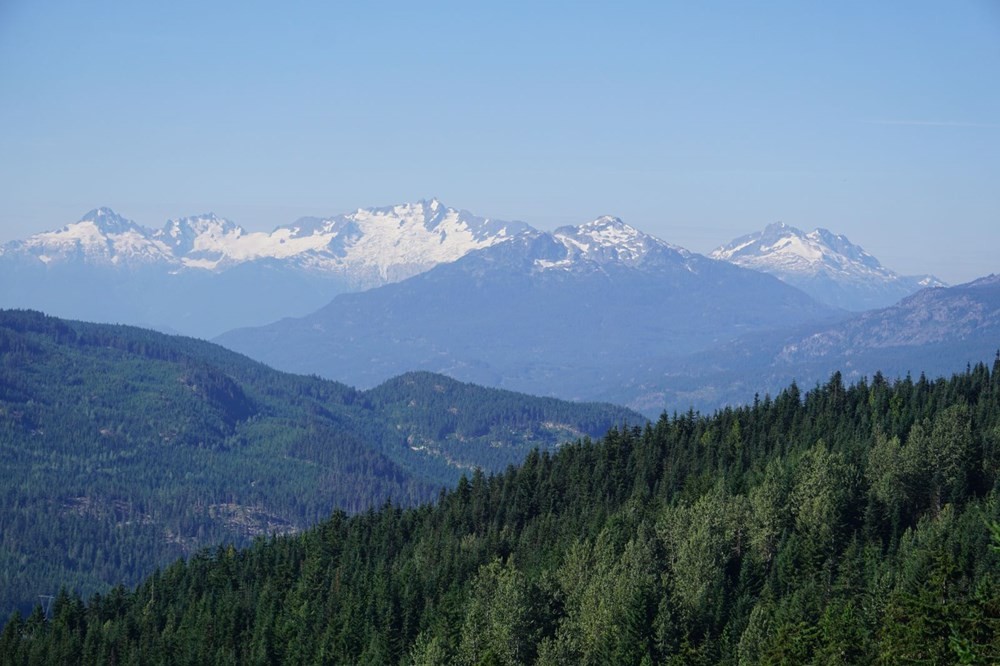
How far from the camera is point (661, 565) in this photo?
357 ft

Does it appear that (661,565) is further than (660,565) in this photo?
Yes

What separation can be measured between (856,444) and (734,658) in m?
41.6

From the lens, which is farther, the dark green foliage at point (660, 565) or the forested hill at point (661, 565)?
the forested hill at point (661, 565)

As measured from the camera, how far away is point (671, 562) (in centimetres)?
10781

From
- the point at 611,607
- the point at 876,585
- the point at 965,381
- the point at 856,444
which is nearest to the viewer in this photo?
the point at 876,585

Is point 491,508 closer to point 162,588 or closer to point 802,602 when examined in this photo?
point 162,588

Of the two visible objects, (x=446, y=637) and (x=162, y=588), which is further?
(x=162, y=588)

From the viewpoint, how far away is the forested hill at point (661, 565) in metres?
87.4

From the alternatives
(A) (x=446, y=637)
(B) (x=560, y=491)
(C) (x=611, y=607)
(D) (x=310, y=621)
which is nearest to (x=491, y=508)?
(B) (x=560, y=491)

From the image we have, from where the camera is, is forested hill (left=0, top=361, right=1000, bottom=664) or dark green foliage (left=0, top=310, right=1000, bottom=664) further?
forested hill (left=0, top=361, right=1000, bottom=664)

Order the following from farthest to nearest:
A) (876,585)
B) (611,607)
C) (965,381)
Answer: (965,381), (611,607), (876,585)

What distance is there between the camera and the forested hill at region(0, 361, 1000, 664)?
87438 mm

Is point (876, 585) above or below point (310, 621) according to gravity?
above

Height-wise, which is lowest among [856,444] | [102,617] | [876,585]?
[102,617]
